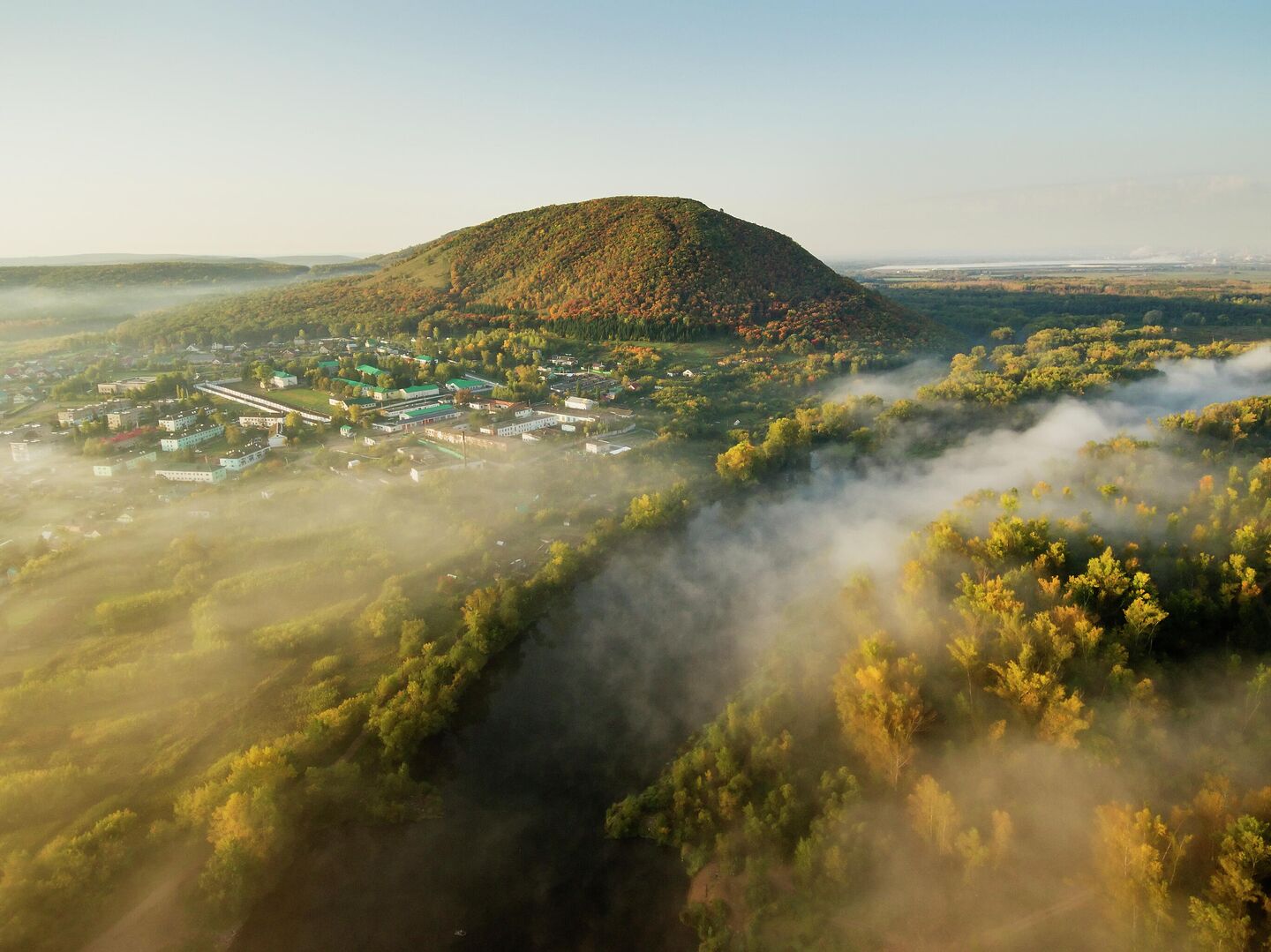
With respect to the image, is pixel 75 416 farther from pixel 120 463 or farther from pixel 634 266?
pixel 634 266

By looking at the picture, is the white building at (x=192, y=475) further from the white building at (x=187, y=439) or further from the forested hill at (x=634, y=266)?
the forested hill at (x=634, y=266)

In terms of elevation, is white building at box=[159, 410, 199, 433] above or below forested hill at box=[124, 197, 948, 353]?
below

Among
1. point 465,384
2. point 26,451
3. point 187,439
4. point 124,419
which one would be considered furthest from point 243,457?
point 465,384

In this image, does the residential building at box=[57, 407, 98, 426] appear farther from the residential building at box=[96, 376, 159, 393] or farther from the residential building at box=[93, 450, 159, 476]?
the residential building at box=[93, 450, 159, 476]

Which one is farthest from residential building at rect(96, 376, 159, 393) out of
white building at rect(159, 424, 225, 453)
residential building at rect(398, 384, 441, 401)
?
residential building at rect(398, 384, 441, 401)

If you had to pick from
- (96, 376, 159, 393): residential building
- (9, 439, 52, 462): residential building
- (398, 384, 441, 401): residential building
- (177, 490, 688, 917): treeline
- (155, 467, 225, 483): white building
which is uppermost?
(96, 376, 159, 393): residential building

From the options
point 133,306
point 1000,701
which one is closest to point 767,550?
point 1000,701

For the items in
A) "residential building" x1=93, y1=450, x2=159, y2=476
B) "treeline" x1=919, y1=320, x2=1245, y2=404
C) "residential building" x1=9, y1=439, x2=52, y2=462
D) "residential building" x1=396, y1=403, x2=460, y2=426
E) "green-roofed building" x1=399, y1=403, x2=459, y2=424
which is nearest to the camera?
"residential building" x1=93, y1=450, x2=159, y2=476
